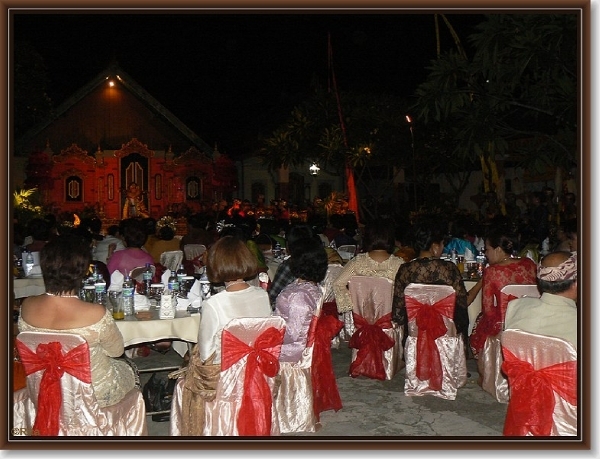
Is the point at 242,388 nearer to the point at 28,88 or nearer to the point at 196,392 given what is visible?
the point at 196,392

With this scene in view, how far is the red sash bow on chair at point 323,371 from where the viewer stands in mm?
4992

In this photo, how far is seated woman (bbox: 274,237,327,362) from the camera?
172 inches

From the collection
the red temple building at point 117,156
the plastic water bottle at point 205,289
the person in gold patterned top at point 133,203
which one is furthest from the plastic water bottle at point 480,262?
the person in gold patterned top at point 133,203

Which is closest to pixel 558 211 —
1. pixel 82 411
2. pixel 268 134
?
pixel 82 411

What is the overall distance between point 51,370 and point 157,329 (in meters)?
1.38

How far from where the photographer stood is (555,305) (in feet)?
11.3

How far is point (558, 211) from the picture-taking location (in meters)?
12.6

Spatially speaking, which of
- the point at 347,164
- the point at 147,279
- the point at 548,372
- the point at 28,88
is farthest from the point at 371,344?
the point at 28,88

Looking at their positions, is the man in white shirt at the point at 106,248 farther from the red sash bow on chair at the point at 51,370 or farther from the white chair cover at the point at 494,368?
the red sash bow on chair at the point at 51,370

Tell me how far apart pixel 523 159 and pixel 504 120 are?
0.43 metres

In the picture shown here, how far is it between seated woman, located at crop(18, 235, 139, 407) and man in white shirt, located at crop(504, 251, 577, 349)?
220 centimetres

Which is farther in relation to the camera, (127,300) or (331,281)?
(331,281)

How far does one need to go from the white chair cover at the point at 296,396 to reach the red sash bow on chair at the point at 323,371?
0.24 metres

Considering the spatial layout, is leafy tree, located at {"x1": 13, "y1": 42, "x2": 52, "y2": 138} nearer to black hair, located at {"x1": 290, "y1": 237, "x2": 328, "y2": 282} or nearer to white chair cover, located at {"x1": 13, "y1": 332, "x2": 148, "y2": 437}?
black hair, located at {"x1": 290, "y1": 237, "x2": 328, "y2": 282}
